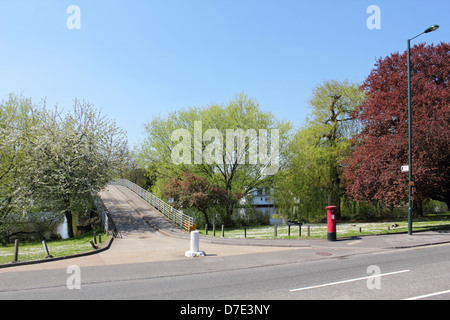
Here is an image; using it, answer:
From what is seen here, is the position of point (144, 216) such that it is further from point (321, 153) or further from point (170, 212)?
point (321, 153)

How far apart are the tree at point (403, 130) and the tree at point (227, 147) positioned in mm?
7896

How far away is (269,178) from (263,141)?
12.6ft

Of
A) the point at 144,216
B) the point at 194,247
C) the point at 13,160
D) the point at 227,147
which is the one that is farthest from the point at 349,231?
the point at 13,160

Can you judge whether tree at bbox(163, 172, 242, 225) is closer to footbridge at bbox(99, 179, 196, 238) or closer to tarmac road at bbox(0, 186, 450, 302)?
footbridge at bbox(99, 179, 196, 238)

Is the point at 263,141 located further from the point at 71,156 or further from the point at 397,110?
the point at 71,156

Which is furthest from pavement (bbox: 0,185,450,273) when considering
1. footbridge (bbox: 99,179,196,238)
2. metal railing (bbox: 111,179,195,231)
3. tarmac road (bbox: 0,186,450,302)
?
metal railing (bbox: 111,179,195,231)

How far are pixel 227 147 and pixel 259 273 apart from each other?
2169 cm

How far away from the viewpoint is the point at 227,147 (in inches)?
1185

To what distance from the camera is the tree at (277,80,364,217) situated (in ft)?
103

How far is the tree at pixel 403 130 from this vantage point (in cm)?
1848

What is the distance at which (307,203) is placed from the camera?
106ft

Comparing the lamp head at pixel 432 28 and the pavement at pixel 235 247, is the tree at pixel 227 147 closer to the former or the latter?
the pavement at pixel 235 247

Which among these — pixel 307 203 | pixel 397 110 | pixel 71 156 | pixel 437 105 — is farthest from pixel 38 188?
pixel 437 105

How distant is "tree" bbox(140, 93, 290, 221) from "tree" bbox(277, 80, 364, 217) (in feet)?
6.13
